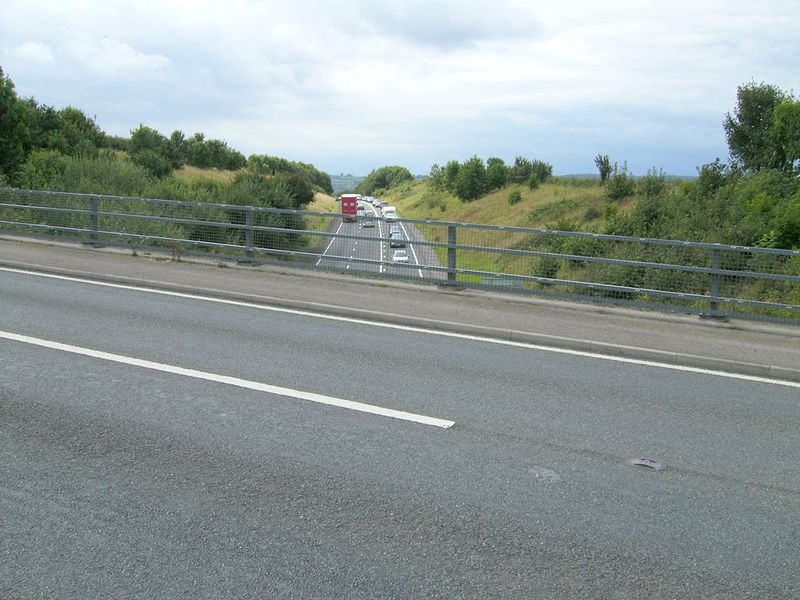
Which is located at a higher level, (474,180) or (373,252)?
(474,180)

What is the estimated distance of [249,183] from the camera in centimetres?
3722

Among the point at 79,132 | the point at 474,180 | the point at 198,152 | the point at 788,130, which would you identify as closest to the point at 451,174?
the point at 474,180

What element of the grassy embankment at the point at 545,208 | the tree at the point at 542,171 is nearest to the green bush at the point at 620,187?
the grassy embankment at the point at 545,208

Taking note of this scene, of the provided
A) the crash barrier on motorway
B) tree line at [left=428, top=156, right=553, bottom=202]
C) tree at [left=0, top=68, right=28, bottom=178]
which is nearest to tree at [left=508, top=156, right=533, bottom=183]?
tree line at [left=428, top=156, right=553, bottom=202]

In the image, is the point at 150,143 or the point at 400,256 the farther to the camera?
the point at 150,143

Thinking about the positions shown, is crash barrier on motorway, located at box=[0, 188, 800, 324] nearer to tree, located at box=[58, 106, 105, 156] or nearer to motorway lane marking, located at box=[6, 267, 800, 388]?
motorway lane marking, located at box=[6, 267, 800, 388]

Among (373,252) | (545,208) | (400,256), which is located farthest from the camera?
(545,208)

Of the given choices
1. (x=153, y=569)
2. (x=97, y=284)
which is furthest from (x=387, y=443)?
(x=97, y=284)

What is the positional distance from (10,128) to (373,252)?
39611 millimetres

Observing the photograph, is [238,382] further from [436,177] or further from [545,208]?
[436,177]

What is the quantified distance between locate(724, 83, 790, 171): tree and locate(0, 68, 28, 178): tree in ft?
138

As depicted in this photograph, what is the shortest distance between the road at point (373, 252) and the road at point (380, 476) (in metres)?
4.33

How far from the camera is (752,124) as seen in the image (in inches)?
1772

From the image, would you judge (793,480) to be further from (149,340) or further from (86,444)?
(149,340)
